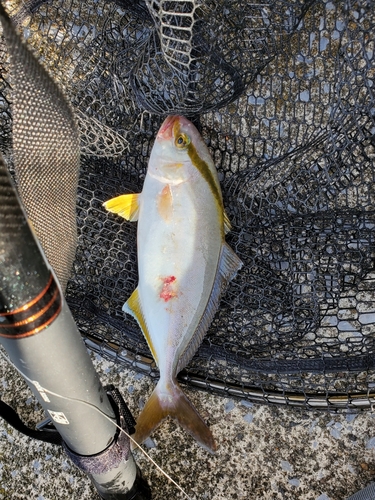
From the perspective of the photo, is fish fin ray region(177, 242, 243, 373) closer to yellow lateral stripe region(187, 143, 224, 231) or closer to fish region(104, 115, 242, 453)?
fish region(104, 115, 242, 453)

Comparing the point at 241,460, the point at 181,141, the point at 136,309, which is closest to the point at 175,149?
the point at 181,141

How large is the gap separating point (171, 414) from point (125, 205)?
2.58ft

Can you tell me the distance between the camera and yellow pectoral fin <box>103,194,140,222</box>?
1675 millimetres

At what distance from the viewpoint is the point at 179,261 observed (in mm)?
1595

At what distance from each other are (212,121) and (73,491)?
1655 mm

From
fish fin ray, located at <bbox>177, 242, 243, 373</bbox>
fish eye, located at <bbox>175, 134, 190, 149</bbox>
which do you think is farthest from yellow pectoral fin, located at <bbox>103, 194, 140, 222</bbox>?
fish fin ray, located at <bbox>177, 242, 243, 373</bbox>

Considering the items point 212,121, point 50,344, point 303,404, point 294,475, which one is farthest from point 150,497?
point 212,121

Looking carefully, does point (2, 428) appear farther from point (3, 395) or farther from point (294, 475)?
point (294, 475)

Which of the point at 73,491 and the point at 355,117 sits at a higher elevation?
the point at 355,117

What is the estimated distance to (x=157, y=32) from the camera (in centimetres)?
152

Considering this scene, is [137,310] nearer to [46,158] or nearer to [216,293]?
[216,293]

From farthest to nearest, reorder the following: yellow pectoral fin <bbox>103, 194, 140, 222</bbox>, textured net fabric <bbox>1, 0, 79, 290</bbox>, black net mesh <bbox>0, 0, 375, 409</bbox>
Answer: yellow pectoral fin <bbox>103, 194, 140, 222</bbox>
black net mesh <bbox>0, 0, 375, 409</bbox>
textured net fabric <bbox>1, 0, 79, 290</bbox>

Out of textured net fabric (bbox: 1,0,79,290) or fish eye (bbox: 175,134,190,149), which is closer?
textured net fabric (bbox: 1,0,79,290)

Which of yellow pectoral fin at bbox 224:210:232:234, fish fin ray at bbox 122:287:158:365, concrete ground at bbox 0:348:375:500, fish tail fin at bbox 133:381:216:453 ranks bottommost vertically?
concrete ground at bbox 0:348:375:500
